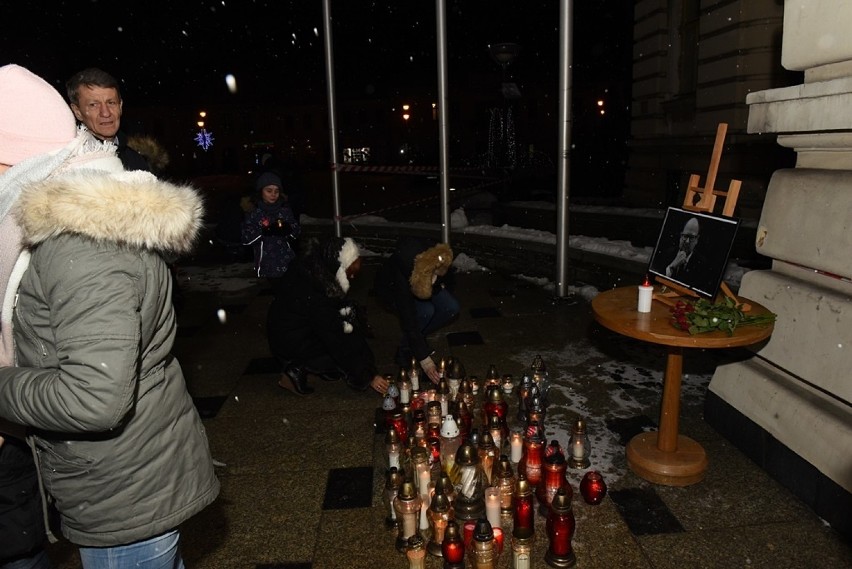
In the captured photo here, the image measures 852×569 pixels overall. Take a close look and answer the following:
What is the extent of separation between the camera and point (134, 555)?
192 cm

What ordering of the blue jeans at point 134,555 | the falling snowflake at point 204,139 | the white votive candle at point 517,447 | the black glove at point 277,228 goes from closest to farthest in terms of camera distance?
the blue jeans at point 134,555, the white votive candle at point 517,447, the black glove at point 277,228, the falling snowflake at point 204,139

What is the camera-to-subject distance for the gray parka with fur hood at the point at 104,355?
5.31 feet

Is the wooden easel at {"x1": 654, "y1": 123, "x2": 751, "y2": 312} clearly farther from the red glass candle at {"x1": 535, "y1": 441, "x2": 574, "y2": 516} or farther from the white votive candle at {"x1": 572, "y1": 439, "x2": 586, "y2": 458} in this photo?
the red glass candle at {"x1": 535, "y1": 441, "x2": 574, "y2": 516}

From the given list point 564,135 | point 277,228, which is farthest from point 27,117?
point 564,135

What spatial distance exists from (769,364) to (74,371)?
396 cm

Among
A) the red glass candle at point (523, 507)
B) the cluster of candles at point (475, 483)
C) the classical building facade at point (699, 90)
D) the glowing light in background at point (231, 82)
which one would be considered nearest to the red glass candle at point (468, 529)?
the cluster of candles at point (475, 483)

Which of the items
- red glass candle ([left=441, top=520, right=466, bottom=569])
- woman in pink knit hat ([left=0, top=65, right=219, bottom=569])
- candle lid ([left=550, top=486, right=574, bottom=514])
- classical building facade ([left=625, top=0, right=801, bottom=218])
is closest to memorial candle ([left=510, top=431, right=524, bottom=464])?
candle lid ([left=550, top=486, right=574, bottom=514])

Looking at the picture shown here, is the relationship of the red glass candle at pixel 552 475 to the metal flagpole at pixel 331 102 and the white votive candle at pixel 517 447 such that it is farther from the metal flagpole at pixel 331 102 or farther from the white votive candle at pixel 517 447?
the metal flagpole at pixel 331 102

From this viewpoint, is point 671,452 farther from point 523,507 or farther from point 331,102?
point 331,102

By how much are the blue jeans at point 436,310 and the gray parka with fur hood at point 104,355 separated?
12.0 feet

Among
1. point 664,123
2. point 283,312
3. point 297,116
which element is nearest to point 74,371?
point 283,312

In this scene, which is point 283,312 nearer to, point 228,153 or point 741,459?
point 741,459

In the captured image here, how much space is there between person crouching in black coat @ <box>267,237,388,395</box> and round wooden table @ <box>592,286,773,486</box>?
189 centimetres

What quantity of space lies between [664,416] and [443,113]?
19.6 ft
